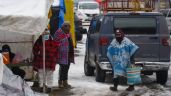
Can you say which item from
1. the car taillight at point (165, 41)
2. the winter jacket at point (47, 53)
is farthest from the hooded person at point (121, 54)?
the winter jacket at point (47, 53)

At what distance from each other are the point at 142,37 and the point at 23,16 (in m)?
4.21

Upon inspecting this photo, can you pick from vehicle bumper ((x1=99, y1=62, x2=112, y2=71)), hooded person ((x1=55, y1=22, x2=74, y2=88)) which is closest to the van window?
vehicle bumper ((x1=99, y1=62, x2=112, y2=71))

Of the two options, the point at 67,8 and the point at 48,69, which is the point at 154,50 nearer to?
the point at 48,69

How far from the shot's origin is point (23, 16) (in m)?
12.1

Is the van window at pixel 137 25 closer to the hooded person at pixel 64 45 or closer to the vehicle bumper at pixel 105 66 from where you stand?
the vehicle bumper at pixel 105 66

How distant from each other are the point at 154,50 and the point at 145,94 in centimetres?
197

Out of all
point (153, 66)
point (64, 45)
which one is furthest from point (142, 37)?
point (64, 45)

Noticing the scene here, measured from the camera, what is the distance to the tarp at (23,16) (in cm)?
1203

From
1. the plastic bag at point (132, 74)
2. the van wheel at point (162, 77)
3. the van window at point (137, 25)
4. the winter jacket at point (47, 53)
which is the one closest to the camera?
the winter jacket at point (47, 53)

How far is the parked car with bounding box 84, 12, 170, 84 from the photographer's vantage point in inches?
602

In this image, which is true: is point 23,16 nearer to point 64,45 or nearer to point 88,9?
point 64,45

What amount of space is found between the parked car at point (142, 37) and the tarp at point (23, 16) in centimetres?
308

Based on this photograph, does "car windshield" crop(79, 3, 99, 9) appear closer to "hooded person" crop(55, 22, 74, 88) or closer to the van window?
the van window

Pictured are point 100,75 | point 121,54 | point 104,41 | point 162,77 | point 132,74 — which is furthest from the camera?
point 162,77
